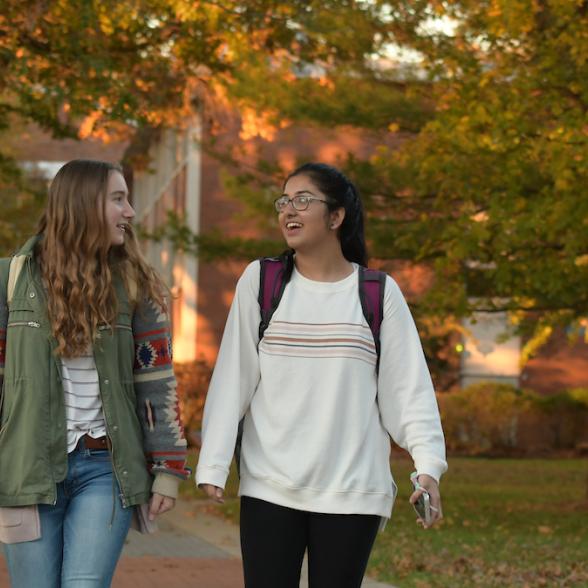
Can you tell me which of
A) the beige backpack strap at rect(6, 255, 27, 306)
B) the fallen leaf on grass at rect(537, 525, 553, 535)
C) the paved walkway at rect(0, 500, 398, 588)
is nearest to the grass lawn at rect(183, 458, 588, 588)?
the fallen leaf on grass at rect(537, 525, 553, 535)

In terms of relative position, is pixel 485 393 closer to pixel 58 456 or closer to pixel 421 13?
pixel 421 13

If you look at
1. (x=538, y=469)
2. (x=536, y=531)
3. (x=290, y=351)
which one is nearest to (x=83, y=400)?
(x=290, y=351)

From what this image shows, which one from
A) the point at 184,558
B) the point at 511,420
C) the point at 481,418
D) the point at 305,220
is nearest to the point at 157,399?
the point at 305,220

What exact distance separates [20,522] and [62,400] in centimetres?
39

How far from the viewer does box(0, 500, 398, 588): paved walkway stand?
894cm

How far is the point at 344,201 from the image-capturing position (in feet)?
15.4

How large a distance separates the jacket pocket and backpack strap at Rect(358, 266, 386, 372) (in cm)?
122

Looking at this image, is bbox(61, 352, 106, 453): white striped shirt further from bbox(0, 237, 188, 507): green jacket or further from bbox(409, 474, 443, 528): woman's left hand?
bbox(409, 474, 443, 528): woman's left hand

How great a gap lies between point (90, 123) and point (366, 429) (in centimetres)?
954

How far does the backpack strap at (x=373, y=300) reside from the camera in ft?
14.8

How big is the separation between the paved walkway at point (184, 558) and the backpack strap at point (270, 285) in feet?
15.1

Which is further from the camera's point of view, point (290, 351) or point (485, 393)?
point (485, 393)

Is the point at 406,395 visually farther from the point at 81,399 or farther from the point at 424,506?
the point at 81,399

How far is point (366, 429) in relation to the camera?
4410 mm
